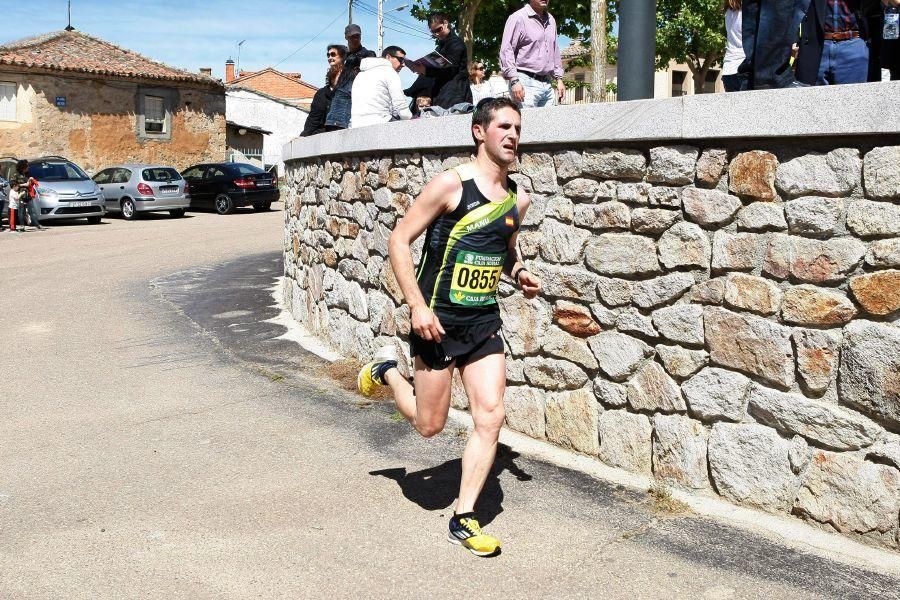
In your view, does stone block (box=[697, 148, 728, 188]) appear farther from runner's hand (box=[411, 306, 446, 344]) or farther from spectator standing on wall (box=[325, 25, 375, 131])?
spectator standing on wall (box=[325, 25, 375, 131])

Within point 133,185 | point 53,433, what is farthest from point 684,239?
point 133,185

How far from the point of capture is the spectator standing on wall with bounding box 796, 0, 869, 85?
5.78 metres

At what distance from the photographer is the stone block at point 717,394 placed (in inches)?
177

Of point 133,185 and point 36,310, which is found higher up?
point 133,185

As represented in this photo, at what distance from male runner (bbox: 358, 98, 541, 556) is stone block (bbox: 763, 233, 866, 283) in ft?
3.85

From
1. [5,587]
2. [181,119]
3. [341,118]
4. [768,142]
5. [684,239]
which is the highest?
[181,119]

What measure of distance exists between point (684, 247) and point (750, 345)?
62cm

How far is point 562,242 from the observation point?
544 cm

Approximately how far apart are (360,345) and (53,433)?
2.64m

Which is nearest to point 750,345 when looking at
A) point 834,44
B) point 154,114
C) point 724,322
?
point 724,322

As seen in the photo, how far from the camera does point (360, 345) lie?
7.75m

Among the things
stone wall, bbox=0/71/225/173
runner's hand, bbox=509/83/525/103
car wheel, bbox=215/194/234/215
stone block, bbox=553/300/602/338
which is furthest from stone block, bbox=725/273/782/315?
stone wall, bbox=0/71/225/173

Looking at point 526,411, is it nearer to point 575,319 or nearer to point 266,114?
point 575,319

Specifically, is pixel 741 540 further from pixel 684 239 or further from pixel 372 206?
pixel 372 206
